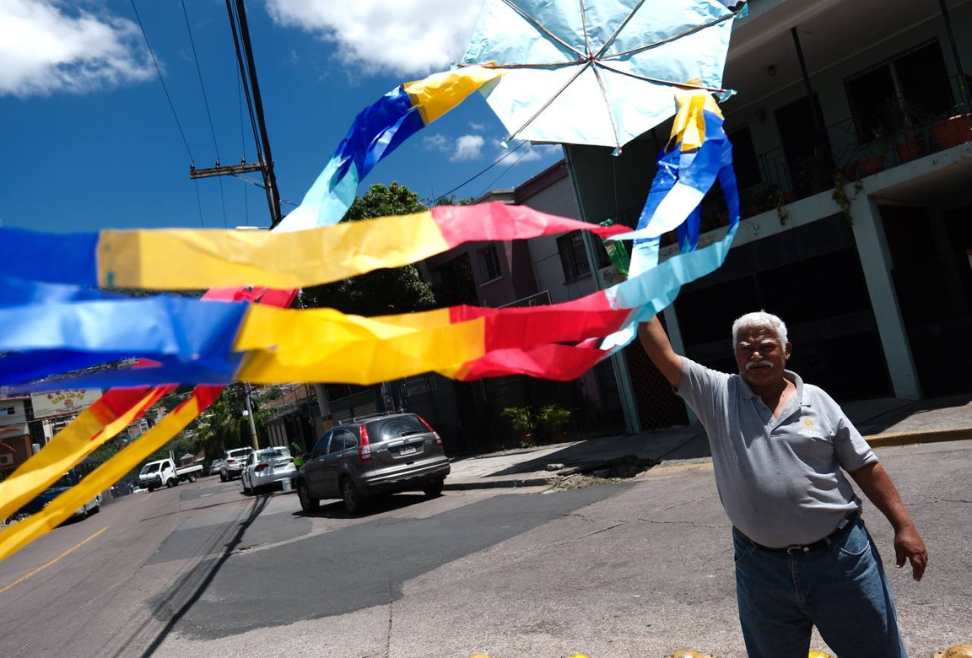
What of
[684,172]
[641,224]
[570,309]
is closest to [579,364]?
[570,309]

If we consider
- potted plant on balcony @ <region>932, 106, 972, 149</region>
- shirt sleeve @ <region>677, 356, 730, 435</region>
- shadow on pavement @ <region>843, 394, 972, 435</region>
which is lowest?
shadow on pavement @ <region>843, 394, 972, 435</region>

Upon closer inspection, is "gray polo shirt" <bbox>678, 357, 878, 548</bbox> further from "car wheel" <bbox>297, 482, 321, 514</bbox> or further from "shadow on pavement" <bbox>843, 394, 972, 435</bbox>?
"car wheel" <bbox>297, 482, 321, 514</bbox>

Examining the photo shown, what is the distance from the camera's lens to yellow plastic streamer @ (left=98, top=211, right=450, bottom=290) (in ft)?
4.57

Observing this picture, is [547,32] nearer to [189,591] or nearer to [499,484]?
[189,591]

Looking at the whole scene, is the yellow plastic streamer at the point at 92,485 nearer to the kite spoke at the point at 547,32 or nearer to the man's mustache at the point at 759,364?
the man's mustache at the point at 759,364

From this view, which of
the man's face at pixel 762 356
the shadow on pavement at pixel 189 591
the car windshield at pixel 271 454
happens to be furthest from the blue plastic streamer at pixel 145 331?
the car windshield at pixel 271 454

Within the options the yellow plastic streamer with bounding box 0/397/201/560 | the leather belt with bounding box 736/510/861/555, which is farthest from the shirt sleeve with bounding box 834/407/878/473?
the yellow plastic streamer with bounding box 0/397/201/560

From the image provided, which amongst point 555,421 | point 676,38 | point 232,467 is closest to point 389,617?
point 676,38

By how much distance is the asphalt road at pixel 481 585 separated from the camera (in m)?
4.71

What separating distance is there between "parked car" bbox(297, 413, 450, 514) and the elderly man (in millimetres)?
10622

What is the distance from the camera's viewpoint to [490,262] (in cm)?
2422

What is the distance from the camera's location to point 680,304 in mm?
16391

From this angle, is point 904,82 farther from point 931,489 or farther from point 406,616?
point 406,616

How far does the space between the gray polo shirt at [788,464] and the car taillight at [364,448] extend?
35.2 ft
